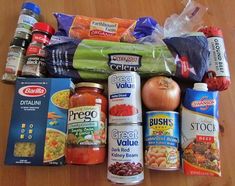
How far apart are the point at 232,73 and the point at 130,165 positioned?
0.46 metres

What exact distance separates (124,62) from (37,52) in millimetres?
279

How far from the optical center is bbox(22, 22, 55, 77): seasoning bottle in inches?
30.3

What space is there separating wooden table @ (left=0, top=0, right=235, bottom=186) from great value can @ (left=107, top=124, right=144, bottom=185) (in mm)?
78

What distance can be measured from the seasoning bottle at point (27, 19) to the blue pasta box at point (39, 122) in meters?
0.17

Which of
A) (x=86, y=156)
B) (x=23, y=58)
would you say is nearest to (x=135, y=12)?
(x=23, y=58)

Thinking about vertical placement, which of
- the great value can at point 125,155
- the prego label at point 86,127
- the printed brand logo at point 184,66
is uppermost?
the printed brand logo at point 184,66

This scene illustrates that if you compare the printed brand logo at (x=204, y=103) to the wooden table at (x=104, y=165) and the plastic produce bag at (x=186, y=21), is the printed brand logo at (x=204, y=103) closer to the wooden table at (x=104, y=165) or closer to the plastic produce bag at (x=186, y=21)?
the wooden table at (x=104, y=165)

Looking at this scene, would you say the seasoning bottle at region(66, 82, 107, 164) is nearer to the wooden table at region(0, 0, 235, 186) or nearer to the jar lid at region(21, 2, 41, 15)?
the wooden table at region(0, 0, 235, 186)

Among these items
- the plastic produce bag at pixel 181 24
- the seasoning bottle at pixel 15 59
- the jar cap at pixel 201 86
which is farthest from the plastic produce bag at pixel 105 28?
the jar cap at pixel 201 86

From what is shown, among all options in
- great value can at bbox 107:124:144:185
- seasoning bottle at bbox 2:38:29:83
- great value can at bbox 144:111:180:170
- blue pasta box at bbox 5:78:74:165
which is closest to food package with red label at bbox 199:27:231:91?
great value can at bbox 144:111:180:170

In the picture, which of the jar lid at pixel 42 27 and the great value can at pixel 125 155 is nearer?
the great value can at pixel 125 155

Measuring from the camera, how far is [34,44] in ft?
2.62

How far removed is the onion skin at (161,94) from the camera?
0.68m

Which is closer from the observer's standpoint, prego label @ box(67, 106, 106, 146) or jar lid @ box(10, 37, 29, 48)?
prego label @ box(67, 106, 106, 146)
